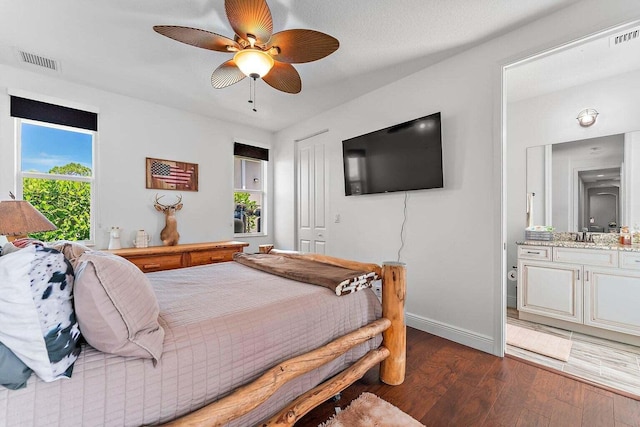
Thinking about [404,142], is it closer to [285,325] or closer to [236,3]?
[236,3]

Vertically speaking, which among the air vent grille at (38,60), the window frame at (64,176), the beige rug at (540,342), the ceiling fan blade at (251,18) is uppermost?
the air vent grille at (38,60)

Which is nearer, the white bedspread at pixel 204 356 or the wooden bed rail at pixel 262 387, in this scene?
the white bedspread at pixel 204 356

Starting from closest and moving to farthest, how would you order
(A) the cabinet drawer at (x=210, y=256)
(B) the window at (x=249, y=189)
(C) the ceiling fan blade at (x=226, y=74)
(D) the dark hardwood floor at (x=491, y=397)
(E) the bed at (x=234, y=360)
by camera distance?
(E) the bed at (x=234, y=360) → (D) the dark hardwood floor at (x=491, y=397) → (C) the ceiling fan blade at (x=226, y=74) → (A) the cabinet drawer at (x=210, y=256) → (B) the window at (x=249, y=189)

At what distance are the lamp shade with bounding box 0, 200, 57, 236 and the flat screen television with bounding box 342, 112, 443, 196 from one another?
292cm

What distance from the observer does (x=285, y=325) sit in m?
1.38

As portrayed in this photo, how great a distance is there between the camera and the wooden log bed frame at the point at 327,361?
3.50ft

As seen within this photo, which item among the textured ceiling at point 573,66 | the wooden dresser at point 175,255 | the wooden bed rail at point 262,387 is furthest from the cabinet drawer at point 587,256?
the wooden dresser at point 175,255

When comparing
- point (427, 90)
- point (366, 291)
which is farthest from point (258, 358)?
point (427, 90)

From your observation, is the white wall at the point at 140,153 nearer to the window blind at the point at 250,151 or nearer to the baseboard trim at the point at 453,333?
the window blind at the point at 250,151

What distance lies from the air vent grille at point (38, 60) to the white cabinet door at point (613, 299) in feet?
18.2

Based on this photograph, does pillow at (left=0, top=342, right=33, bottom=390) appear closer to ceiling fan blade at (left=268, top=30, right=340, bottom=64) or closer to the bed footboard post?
the bed footboard post

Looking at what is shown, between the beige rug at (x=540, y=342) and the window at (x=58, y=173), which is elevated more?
the window at (x=58, y=173)

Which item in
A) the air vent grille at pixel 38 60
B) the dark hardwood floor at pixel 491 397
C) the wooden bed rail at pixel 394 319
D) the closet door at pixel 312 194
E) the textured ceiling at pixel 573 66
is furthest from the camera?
the closet door at pixel 312 194

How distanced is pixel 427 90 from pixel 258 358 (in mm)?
2854
